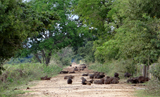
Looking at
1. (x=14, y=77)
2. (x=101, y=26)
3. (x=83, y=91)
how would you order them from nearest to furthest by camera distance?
1. (x=83, y=91)
2. (x=14, y=77)
3. (x=101, y=26)

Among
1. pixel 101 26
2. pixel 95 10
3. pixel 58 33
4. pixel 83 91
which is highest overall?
pixel 95 10

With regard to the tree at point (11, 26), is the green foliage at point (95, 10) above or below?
above

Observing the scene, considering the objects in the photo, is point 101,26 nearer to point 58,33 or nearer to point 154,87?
point 58,33

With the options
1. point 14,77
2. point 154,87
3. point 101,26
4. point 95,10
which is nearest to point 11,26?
point 154,87

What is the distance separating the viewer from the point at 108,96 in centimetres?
911

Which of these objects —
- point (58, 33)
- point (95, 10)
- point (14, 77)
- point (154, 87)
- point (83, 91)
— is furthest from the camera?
point (58, 33)

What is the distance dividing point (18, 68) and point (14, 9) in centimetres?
1073

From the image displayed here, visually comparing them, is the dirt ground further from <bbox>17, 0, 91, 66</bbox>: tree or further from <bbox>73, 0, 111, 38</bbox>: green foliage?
<bbox>17, 0, 91, 66</bbox>: tree

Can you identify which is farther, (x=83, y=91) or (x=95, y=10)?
(x=95, y=10)

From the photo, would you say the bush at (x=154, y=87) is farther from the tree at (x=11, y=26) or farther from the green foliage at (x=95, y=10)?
the green foliage at (x=95, y=10)

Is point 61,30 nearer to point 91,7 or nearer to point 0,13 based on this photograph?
point 91,7

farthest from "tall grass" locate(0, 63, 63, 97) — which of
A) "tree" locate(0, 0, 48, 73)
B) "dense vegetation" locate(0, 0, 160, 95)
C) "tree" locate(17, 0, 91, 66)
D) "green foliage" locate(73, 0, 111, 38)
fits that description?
"green foliage" locate(73, 0, 111, 38)

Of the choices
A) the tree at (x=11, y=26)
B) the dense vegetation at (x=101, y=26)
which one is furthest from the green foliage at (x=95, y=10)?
the tree at (x=11, y=26)

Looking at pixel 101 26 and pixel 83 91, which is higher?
pixel 101 26
